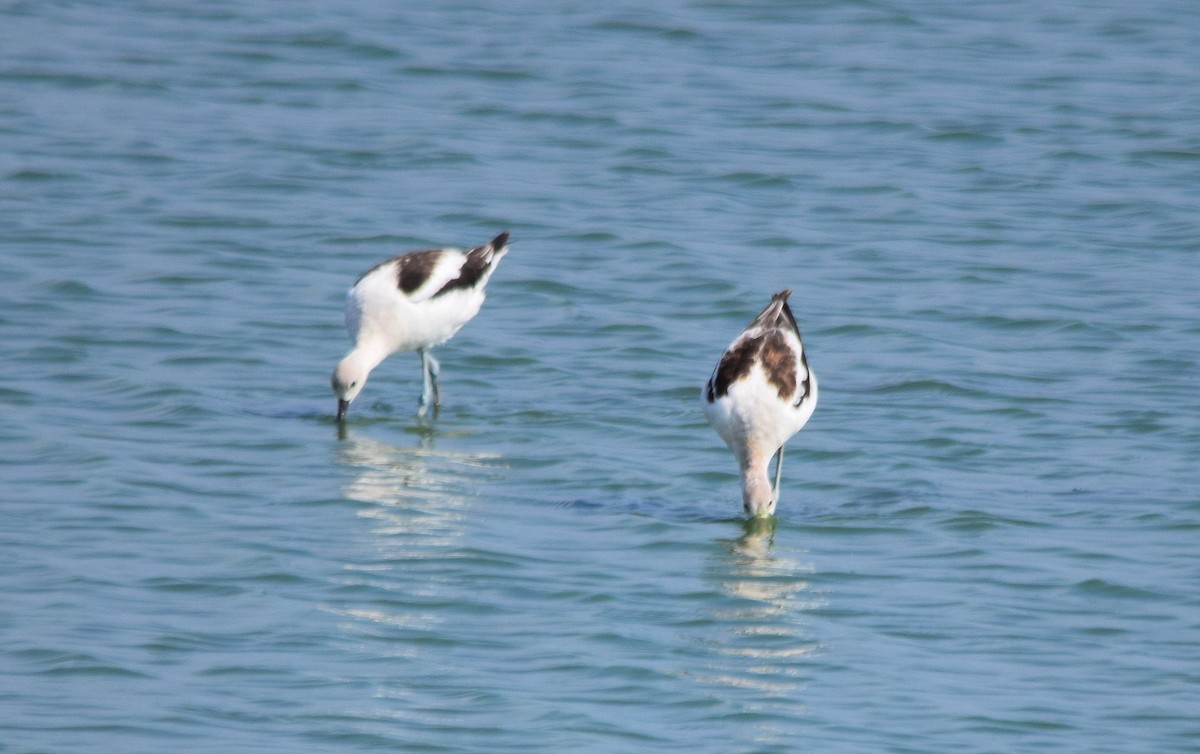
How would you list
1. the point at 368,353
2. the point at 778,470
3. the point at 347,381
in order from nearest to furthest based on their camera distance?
the point at 778,470, the point at 347,381, the point at 368,353

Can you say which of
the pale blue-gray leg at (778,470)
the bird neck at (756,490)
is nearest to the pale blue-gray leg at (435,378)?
the pale blue-gray leg at (778,470)

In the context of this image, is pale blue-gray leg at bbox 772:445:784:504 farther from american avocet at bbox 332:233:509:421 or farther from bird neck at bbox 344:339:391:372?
bird neck at bbox 344:339:391:372

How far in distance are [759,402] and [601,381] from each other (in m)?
3.04

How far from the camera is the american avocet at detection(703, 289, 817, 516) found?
11234 mm

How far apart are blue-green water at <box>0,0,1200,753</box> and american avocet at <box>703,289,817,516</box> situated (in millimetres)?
333

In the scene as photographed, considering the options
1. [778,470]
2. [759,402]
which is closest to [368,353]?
[778,470]

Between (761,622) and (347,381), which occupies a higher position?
(347,381)

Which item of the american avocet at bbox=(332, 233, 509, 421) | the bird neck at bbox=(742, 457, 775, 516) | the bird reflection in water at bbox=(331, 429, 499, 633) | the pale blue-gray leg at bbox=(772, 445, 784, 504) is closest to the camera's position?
the bird reflection in water at bbox=(331, 429, 499, 633)

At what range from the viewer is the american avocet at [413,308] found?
1372cm

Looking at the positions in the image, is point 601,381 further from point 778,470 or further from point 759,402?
point 759,402

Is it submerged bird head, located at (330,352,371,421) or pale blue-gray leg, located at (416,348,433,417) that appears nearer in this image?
submerged bird head, located at (330,352,371,421)

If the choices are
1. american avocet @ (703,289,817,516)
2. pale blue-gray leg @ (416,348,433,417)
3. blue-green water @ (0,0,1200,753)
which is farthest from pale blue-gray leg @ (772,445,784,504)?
pale blue-gray leg @ (416,348,433,417)

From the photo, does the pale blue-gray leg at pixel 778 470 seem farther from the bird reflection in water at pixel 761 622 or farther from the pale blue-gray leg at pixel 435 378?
the pale blue-gray leg at pixel 435 378

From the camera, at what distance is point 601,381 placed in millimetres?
14164
